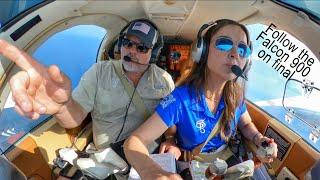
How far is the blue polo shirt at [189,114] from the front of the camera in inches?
69.9

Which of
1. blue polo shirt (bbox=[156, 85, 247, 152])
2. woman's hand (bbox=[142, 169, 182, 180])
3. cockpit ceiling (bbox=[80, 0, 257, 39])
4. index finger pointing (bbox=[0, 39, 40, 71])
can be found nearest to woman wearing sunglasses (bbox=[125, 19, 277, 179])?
blue polo shirt (bbox=[156, 85, 247, 152])

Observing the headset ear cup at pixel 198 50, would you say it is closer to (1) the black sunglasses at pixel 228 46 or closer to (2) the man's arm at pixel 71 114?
(1) the black sunglasses at pixel 228 46

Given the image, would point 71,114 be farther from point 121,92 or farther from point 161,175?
point 161,175

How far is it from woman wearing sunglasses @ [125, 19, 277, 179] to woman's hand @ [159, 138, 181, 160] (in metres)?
0.03

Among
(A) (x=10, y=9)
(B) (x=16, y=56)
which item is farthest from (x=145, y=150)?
(A) (x=10, y=9)

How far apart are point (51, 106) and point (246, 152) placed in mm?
1104

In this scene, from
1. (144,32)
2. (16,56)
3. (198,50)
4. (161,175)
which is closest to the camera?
(16,56)

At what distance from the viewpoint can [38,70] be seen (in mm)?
1287

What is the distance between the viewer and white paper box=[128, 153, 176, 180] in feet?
5.74

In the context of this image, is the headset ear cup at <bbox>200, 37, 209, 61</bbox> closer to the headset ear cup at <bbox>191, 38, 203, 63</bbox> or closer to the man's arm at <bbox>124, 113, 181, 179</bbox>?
the headset ear cup at <bbox>191, 38, 203, 63</bbox>

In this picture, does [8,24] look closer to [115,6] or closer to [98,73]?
[98,73]

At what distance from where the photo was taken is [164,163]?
1.78 metres

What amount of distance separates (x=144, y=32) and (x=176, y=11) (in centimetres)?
61

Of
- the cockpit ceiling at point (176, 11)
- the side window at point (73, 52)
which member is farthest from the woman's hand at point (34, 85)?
the side window at point (73, 52)
